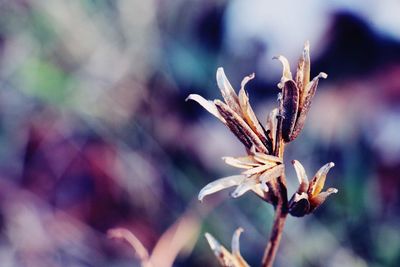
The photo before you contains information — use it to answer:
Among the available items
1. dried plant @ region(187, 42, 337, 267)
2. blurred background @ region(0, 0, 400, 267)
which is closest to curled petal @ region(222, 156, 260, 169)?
dried plant @ region(187, 42, 337, 267)

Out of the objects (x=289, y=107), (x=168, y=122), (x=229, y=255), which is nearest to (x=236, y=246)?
(x=229, y=255)

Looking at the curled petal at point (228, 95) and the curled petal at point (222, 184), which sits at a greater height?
the curled petal at point (228, 95)

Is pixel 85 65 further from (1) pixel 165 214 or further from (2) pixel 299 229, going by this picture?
(2) pixel 299 229

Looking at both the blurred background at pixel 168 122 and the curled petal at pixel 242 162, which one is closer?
the curled petal at pixel 242 162

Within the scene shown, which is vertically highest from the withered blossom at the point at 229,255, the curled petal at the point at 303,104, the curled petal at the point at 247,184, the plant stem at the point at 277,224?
the curled petal at the point at 303,104

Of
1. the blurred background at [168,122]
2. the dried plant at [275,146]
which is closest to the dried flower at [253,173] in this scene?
the dried plant at [275,146]

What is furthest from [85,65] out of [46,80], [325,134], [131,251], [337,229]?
[337,229]

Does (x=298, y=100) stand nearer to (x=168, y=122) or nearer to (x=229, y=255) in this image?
(x=229, y=255)

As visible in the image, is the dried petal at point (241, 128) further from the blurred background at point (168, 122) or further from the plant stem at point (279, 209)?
the blurred background at point (168, 122)
